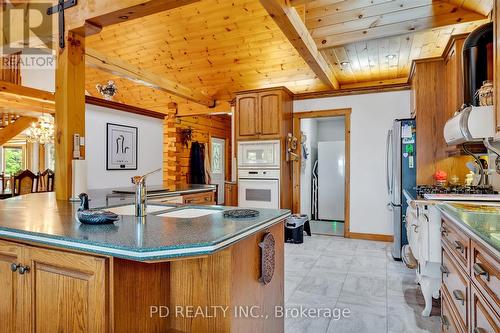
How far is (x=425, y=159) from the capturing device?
3.46 metres

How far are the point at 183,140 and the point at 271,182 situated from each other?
2920 millimetres

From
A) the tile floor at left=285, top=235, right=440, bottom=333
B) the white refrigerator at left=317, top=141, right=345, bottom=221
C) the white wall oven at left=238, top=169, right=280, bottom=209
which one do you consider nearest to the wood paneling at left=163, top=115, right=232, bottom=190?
the white wall oven at left=238, top=169, right=280, bottom=209

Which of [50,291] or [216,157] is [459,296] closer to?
[50,291]

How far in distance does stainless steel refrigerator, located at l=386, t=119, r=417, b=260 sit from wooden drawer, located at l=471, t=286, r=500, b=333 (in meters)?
2.40

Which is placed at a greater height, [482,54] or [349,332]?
[482,54]

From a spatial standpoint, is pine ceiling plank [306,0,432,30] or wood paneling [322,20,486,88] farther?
wood paneling [322,20,486,88]

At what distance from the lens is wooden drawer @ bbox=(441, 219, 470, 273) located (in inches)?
54.5

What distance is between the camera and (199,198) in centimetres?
363

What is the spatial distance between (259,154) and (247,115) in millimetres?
665

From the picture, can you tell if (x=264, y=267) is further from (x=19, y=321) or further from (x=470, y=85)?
(x=470, y=85)

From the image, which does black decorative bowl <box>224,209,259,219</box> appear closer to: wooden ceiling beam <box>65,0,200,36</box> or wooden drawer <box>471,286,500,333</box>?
wooden drawer <box>471,286,500,333</box>

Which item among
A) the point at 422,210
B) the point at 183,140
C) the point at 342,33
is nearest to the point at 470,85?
the point at 422,210

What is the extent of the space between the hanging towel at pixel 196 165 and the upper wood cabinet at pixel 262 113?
2.34m

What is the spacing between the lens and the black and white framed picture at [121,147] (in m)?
3.73
